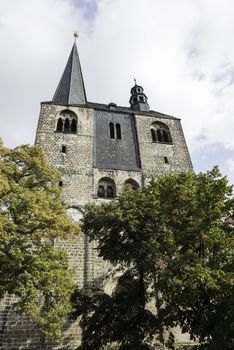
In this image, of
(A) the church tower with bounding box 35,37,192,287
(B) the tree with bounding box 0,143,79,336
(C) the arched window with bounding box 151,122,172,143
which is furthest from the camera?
(C) the arched window with bounding box 151,122,172,143

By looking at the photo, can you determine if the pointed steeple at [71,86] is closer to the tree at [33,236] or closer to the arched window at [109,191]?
the arched window at [109,191]

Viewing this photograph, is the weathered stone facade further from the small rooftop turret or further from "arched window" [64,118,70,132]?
the small rooftop turret

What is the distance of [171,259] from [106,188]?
405 inches

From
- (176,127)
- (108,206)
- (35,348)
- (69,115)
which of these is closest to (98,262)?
(35,348)

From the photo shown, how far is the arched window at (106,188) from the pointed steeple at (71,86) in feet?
26.7

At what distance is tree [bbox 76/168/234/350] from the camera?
8.91 m

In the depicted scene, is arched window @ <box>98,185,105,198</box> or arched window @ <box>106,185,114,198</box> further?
arched window @ <box>106,185,114,198</box>

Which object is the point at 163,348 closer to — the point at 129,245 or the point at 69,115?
the point at 129,245

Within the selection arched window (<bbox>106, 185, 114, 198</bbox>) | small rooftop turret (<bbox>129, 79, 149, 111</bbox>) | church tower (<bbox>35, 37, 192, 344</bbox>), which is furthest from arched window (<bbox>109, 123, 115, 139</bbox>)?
small rooftop turret (<bbox>129, 79, 149, 111</bbox>)

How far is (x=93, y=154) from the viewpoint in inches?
832

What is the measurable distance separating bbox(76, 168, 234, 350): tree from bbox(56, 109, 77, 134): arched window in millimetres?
11950

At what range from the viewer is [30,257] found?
9.23 metres

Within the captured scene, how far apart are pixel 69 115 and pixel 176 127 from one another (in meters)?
8.71

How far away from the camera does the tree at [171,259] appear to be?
351 inches
